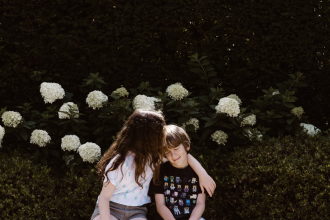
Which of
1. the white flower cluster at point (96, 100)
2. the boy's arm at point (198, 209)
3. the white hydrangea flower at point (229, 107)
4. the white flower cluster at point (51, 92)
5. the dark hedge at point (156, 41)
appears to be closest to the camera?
the boy's arm at point (198, 209)

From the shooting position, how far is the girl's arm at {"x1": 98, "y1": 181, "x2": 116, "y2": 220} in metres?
2.54

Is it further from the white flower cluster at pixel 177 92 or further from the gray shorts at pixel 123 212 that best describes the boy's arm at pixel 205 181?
the white flower cluster at pixel 177 92

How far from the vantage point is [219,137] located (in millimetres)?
3822

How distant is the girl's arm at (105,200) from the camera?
254cm

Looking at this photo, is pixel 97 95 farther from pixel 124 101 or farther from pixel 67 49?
pixel 67 49

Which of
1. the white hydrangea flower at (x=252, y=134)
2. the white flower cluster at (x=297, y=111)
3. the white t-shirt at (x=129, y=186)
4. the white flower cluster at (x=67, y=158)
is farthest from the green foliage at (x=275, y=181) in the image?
the white flower cluster at (x=67, y=158)

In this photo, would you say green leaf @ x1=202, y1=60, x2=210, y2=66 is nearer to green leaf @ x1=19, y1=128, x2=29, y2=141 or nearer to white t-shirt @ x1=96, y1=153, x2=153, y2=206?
white t-shirt @ x1=96, y1=153, x2=153, y2=206

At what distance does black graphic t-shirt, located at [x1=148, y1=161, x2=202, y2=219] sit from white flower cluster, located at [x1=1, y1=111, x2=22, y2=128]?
6.41 feet

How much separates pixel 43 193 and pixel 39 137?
2.40 ft

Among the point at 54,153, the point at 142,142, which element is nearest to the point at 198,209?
the point at 142,142

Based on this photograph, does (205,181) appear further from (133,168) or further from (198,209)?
(133,168)

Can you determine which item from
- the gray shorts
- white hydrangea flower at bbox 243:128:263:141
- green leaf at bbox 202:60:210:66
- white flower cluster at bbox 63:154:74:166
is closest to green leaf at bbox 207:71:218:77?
green leaf at bbox 202:60:210:66

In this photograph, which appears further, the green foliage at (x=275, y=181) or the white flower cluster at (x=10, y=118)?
the white flower cluster at (x=10, y=118)

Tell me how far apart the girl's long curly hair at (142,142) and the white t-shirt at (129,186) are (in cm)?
5
